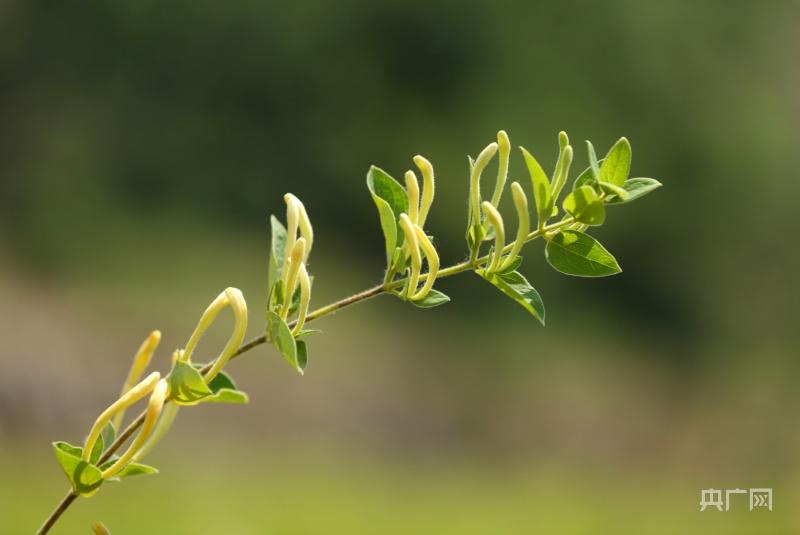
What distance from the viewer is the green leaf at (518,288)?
22 cm

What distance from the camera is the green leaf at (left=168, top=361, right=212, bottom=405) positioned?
0.63 ft

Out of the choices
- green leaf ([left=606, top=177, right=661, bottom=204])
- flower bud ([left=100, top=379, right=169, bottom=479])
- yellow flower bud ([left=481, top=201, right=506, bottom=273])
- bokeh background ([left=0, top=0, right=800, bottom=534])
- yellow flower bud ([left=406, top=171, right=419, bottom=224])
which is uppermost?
bokeh background ([left=0, top=0, right=800, bottom=534])

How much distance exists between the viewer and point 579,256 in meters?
0.23

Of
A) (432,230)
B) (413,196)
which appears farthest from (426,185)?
(432,230)

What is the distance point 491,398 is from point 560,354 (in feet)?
1.12

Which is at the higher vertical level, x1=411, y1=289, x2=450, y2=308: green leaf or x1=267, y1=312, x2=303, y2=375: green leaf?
x1=411, y1=289, x2=450, y2=308: green leaf

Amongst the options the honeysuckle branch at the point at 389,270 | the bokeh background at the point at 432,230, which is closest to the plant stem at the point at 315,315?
the honeysuckle branch at the point at 389,270

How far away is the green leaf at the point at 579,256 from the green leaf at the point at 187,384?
0.08m

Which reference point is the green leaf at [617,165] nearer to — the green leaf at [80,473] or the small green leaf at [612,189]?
the small green leaf at [612,189]

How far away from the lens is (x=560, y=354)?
10.3 ft

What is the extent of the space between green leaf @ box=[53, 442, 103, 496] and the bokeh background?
6.92 ft

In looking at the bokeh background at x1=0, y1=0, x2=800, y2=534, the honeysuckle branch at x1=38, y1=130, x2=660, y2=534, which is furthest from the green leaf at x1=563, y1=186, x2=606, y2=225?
the bokeh background at x1=0, y1=0, x2=800, y2=534

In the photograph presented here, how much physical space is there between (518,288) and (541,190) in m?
0.02

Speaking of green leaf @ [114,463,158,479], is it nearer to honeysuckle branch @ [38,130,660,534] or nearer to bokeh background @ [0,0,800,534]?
honeysuckle branch @ [38,130,660,534]
